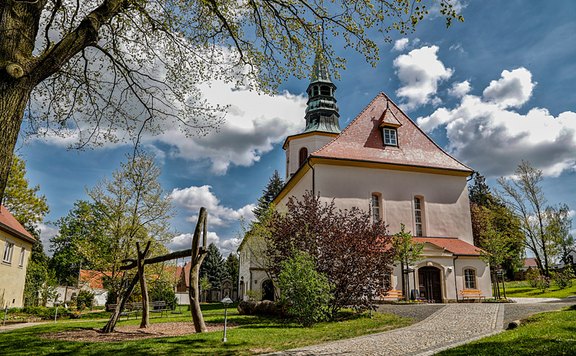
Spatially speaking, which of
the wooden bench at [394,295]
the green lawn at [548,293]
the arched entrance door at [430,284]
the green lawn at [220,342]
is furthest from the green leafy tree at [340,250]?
the green lawn at [548,293]

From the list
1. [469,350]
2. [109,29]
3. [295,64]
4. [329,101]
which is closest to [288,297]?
[469,350]

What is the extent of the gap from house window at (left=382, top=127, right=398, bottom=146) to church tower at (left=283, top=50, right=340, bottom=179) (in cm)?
808

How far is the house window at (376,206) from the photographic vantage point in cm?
2522

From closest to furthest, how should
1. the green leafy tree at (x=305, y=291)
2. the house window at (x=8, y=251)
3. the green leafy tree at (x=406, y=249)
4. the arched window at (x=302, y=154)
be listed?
1. the green leafy tree at (x=305, y=291)
2. the green leafy tree at (x=406, y=249)
3. the house window at (x=8, y=251)
4. the arched window at (x=302, y=154)

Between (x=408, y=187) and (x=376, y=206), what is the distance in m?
2.51

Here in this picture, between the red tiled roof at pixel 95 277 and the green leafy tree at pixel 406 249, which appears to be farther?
the red tiled roof at pixel 95 277

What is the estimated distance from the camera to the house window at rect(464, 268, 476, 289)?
23750 mm

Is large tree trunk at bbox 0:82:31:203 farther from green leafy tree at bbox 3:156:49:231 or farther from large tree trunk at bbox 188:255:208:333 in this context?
green leafy tree at bbox 3:156:49:231

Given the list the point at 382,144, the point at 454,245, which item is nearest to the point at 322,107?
the point at 382,144

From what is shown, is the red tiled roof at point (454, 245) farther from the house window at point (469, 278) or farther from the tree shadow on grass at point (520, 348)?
the tree shadow on grass at point (520, 348)

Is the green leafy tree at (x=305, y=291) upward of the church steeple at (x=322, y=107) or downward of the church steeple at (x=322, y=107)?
downward

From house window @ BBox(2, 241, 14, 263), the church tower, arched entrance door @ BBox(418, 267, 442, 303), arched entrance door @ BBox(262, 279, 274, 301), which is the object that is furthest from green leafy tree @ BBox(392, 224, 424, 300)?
house window @ BBox(2, 241, 14, 263)

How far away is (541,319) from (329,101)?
92.9ft

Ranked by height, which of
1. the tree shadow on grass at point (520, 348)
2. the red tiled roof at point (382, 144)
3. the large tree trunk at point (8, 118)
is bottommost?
the tree shadow on grass at point (520, 348)
